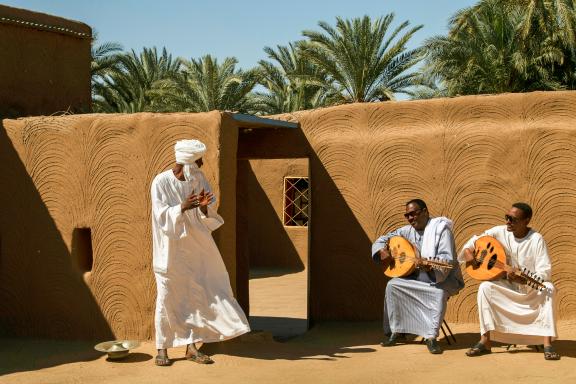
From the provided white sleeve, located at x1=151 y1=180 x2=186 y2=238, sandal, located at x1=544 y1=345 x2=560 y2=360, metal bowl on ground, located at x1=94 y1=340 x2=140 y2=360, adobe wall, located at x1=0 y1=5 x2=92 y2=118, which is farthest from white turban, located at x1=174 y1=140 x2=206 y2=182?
adobe wall, located at x1=0 y1=5 x2=92 y2=118

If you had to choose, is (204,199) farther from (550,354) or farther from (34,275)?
(550,354)

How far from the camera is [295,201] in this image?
627 inches

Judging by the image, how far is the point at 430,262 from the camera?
6.81m

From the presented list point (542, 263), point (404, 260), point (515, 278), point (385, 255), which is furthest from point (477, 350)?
point (385, 255)

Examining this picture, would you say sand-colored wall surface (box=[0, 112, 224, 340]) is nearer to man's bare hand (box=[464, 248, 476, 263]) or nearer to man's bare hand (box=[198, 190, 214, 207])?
man's bare hand (box=[198, 190, 214, 207])

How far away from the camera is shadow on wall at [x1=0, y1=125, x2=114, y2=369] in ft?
25.4

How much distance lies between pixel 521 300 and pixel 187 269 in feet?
9.05

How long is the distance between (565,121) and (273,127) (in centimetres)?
306

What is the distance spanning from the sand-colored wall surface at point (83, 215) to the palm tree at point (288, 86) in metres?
12.4

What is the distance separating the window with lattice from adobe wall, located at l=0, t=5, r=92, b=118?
627 cm

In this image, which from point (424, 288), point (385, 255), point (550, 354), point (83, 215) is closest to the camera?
point (550, 354)

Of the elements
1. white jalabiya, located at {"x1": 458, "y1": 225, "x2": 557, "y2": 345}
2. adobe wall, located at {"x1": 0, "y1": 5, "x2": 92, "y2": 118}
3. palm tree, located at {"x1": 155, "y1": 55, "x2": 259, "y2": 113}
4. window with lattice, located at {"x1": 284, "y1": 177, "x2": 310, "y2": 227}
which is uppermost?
palm tree, located at {"x1": 155, "y1": 55, "x2": 259, "y2": 113}

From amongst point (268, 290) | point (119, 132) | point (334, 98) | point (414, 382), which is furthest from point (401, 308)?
point (334, 98)

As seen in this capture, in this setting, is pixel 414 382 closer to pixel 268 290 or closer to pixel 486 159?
pixel 486 159
